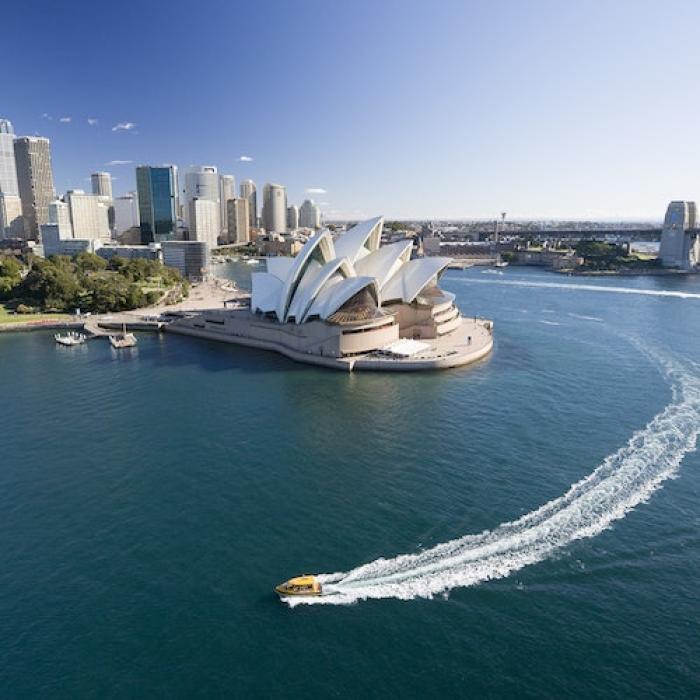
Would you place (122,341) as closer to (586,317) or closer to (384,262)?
(384,262)

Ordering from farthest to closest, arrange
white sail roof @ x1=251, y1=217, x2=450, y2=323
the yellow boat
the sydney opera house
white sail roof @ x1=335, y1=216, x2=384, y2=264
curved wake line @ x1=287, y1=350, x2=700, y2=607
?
white sail roof @ x1=335, y1=216, x2=384, y2=264 → white sail roof @ x1=251, y1=217, x2=450, y2=323 → the sydney opera house → curved wake line @ x1=287, y1=350, x2=700, y2=607 → the yellow boat

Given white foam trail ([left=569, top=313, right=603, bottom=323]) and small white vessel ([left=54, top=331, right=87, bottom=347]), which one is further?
white foam trail ([left=569, top=313, right=603, bottom=323])

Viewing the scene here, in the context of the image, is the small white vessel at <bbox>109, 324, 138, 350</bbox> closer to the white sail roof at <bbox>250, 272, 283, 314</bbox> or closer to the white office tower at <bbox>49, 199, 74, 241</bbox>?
the white sail roof at <bbox>250, 272, 283, 314</bbox>

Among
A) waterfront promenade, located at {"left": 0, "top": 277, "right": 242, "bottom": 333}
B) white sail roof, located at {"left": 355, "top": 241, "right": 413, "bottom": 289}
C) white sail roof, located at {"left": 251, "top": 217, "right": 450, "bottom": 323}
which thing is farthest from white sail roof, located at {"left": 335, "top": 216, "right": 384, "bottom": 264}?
waterfront promenade, located at {"left": 0, "top": 277, "right": 242, "bottom": 333}

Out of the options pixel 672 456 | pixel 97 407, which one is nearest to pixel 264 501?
pixel 97 407

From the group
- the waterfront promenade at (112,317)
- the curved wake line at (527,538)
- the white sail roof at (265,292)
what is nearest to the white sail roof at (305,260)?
the white sail roof at (265,292)

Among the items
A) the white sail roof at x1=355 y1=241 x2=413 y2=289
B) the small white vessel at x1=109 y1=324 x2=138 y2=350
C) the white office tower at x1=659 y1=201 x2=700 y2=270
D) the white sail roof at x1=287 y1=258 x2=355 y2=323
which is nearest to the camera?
the white sail roof at x1=287 y1=258 x2=355 y2=323
